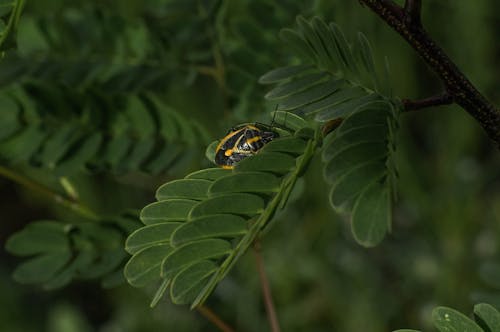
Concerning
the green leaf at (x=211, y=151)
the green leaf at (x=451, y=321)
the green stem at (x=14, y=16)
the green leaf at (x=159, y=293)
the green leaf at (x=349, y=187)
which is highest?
the green stem at (x=14, y=16)

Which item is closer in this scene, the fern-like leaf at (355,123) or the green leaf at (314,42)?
the fern-like leaf at (355,123)

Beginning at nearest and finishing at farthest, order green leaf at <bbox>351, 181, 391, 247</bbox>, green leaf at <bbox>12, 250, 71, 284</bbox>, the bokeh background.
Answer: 1. green leaf at <bbox>351, 181, 391, 247</bbox>
2. green leaf at <bbox>12, 250, 71, 284</bbox>
3. the bokeh background

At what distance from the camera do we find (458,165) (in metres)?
2.81

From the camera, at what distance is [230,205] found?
0.93 metres

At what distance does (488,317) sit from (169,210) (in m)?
0.39

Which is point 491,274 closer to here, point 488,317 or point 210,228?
point 488,317

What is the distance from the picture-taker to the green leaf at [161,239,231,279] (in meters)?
0.91

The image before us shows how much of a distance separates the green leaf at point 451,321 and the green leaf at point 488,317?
0.03 meters

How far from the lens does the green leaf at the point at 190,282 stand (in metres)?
0.91

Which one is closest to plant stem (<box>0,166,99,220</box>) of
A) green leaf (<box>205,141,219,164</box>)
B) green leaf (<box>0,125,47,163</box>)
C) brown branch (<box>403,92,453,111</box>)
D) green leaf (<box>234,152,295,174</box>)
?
green leaf (<box>0,125,47,163</box>)

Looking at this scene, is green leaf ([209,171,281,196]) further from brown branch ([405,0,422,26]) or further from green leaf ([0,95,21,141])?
green leaf ([0,95,21,141])

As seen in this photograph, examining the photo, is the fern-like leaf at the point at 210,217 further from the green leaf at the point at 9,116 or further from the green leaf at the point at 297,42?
the green leaf at the point at 9,116

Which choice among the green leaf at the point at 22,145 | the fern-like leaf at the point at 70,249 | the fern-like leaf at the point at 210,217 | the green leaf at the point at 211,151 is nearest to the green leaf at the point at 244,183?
the fern-like leaf at the point at 210,217

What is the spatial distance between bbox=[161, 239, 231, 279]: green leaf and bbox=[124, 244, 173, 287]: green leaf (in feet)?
0.14
